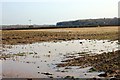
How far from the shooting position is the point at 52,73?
20.2 m

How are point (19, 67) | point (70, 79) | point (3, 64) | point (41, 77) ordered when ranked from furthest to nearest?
point (3, 64), point (19, 67), point (41, 77), point (70, 79)

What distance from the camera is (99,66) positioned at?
71.8 feet

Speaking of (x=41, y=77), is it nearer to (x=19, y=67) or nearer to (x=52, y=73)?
(x=52, y=73)

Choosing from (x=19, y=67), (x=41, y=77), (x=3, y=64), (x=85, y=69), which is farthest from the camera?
(x=3, y=64)

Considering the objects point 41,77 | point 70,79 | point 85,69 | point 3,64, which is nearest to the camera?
point 70,79

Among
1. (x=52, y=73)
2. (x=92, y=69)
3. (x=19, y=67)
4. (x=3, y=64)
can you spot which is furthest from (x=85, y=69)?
(x=3, y=64)

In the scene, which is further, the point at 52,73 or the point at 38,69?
the point at 38,69

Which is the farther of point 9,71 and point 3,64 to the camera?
point 3,64

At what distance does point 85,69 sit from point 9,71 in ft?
19.7

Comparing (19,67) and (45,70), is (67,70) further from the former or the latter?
(19,67)

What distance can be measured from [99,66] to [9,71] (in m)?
7.18

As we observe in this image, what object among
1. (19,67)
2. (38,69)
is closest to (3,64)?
(19,67)

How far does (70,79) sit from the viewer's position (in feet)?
58.2

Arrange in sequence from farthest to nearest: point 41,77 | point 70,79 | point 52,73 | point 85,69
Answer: point 85,69 < point 52,73 < point 41,77 < point 70,79
